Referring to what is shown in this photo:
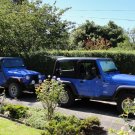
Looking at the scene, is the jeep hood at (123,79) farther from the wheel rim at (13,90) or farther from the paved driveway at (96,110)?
the wheel rim at (13,90)

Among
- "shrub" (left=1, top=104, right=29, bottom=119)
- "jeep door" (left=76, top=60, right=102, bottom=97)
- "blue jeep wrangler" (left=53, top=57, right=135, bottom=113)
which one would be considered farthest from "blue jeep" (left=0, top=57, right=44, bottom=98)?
"shrub" (left=1, top=104, right=29, bottom=119)

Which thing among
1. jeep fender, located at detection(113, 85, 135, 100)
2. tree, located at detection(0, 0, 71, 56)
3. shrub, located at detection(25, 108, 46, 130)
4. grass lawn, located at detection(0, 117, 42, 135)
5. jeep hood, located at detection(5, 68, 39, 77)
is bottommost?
grass lawn, located at detection(0, 117, 42, 135)

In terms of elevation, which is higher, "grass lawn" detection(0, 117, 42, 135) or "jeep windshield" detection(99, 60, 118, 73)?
"jeep windshield" detection(99, 60, 118, 73)

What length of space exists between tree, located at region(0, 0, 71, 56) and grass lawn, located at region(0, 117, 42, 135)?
1065cm

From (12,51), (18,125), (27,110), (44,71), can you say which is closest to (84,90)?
(27,110)

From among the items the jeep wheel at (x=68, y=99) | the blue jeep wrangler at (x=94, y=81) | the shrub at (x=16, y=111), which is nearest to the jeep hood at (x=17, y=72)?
the blue jeep wrangler at (x=94, y=81)

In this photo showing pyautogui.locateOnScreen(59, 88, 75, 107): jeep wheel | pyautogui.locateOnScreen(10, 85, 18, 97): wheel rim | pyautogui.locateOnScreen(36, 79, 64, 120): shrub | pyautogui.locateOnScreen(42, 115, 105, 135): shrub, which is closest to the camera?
pyautogui.locateOnScreen(42, 115, 105, 135): shrub

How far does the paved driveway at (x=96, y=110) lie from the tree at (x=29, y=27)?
251 inches

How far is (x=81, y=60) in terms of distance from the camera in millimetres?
11828

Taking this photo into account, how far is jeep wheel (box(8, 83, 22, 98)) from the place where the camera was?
1423 centimetres

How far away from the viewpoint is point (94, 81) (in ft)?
37.4

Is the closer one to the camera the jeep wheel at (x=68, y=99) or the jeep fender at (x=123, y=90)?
the jeep fender at (x=123, y=90)

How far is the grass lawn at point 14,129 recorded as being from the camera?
8.26 metres

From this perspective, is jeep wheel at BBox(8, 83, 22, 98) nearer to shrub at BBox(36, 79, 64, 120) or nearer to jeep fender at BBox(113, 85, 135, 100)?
jeep fender at BBox(113, 85, 135, 100)
